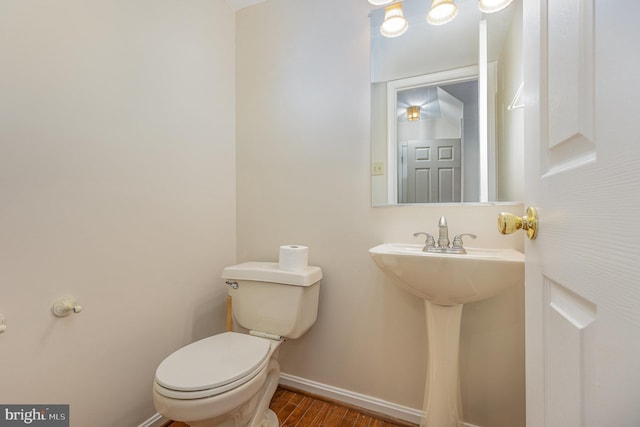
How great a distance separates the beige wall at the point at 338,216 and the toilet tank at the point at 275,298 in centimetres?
17

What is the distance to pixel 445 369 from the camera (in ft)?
3.61

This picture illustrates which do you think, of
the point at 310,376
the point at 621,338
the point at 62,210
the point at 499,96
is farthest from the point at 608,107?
the point at 310,376

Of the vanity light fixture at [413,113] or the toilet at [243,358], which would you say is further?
the vanity light fixture at [413,113]

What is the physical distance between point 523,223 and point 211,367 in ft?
3.62

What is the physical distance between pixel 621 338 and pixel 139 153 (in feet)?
5.08

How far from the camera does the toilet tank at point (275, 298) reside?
51.9 inches

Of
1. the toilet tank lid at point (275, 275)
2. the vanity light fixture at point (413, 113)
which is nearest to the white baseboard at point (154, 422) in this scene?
the toilet tank lid at point (275, 275)

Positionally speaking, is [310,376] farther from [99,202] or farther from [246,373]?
[99,202]

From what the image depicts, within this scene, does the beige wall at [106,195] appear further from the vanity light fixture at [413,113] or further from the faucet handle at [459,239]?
the faucet handle at [459,239]

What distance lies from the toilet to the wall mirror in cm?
66

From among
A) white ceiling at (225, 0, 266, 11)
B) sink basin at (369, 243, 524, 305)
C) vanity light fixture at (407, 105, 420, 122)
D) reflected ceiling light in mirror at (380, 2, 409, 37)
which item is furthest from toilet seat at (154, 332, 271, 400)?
white ceiling at (225, 0, 266, 11)

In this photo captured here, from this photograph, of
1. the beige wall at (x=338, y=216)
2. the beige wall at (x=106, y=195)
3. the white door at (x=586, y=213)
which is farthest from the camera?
the beige wall at (x=338, y=216)

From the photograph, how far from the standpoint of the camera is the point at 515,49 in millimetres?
1147

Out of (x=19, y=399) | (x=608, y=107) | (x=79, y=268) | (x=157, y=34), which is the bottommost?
(x=19, y=399)
